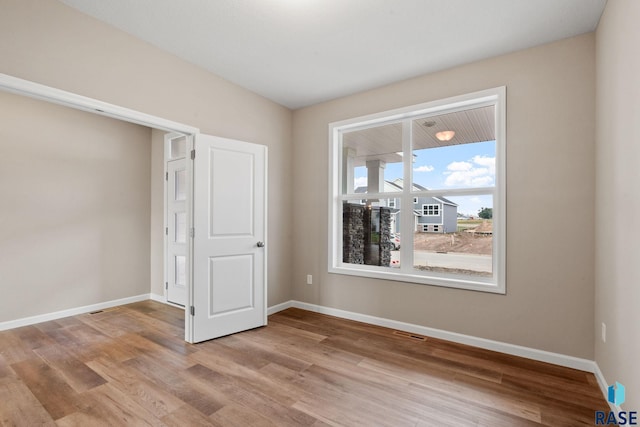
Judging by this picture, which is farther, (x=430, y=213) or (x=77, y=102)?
(x=430, y=213)

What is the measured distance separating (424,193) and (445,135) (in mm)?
661

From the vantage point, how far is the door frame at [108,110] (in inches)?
78.7

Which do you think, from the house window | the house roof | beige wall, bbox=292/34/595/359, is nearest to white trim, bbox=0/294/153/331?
the house roof

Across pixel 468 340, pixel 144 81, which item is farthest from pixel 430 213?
pixel 144 81

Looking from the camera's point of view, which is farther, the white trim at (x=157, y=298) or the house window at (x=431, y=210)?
the white trim at (x=157, y=298)

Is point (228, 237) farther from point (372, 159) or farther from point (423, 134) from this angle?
point (423, 134)

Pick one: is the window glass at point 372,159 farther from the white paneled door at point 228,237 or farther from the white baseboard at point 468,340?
the white baseboard at point 468,340

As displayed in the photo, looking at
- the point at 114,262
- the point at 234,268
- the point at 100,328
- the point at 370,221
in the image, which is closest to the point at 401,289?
the point at 370,221

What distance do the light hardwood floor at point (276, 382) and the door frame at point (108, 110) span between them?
65 cm

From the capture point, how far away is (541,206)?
261 centimetres

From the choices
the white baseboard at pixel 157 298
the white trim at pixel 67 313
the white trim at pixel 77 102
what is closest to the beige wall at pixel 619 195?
the white trim at pixel 77 102

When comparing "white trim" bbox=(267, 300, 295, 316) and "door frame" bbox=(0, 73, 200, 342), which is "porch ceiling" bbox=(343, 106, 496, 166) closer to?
"door frame" bbox=(0, 73, 200, 342)

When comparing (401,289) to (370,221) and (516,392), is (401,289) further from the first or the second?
(516,392)

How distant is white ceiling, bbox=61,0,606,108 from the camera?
7.15 feet
